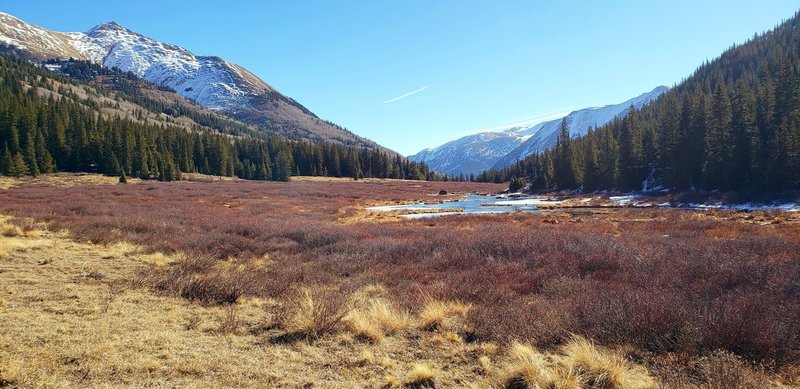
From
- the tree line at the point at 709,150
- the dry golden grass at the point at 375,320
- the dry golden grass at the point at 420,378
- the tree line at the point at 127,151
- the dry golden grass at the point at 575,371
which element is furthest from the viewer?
the tree line at the point at 127,151

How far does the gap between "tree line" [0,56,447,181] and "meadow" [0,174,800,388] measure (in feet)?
231

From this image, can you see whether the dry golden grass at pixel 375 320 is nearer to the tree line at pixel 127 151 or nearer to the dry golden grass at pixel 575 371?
the dry golden grass at pixel 575 371

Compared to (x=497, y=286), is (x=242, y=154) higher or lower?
higher

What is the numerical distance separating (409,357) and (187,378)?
330 centimetres

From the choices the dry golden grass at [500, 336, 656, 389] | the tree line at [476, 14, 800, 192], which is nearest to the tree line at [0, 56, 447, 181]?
the tree line at [476, 14, 800, 192]

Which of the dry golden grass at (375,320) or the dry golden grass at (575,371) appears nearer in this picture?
the dry golden grass at (575,371)

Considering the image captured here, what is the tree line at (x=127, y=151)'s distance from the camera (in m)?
73.9

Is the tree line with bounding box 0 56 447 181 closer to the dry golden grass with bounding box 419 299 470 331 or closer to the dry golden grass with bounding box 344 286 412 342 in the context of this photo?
the dry golden grass with bounding box 344 286 412 342

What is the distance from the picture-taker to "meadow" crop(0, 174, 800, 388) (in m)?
5.61

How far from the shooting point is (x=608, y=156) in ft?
256

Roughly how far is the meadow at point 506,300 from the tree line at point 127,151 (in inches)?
2778

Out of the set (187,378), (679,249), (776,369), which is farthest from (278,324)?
(679,249)

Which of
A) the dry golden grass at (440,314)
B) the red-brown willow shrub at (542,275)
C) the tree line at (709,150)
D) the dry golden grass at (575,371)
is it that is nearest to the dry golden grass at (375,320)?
the dry golden grass at (440,314)

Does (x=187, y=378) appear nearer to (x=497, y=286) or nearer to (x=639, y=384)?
(x=639, y=384)
